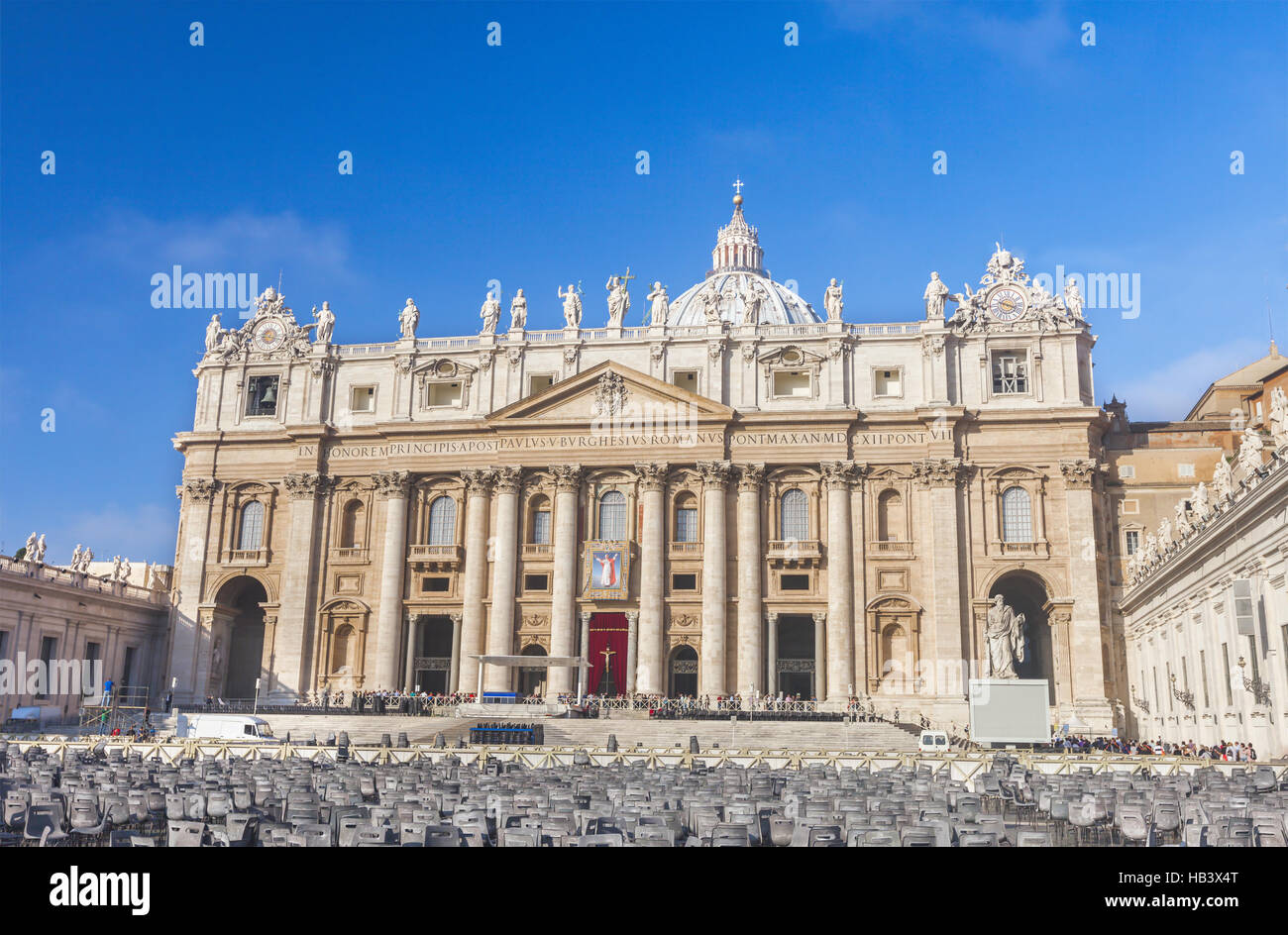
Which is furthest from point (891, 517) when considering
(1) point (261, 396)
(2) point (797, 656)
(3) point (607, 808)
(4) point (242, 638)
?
(3) point (607, 808)

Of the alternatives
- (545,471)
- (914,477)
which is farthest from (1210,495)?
(545,471)

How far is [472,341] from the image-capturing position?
6806 cm

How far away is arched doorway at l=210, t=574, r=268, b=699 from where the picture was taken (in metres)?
67.2

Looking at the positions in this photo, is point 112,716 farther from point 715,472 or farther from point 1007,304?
point 1007,304

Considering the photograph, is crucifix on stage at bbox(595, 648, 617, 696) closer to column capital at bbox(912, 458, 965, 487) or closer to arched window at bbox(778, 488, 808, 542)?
arched window at bbox(778, 488, 808, 542)

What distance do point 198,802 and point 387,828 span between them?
5186mm

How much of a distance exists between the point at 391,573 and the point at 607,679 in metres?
14.2

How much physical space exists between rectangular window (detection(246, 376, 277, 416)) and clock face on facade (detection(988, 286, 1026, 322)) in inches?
1740

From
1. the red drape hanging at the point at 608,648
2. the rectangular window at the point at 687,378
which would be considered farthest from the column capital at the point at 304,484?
the rectangular window at the point at 687,378

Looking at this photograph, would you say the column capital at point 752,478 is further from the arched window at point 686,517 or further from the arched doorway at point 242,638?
the arched doorway at point 242,638

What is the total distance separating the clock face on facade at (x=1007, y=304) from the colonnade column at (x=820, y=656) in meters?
20.3

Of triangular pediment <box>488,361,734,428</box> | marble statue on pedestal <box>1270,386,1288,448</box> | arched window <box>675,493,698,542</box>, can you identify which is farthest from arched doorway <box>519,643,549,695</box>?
marble statue on pedestal <box>1270,386,1288,448</box>

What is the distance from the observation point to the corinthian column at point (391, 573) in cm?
6288
